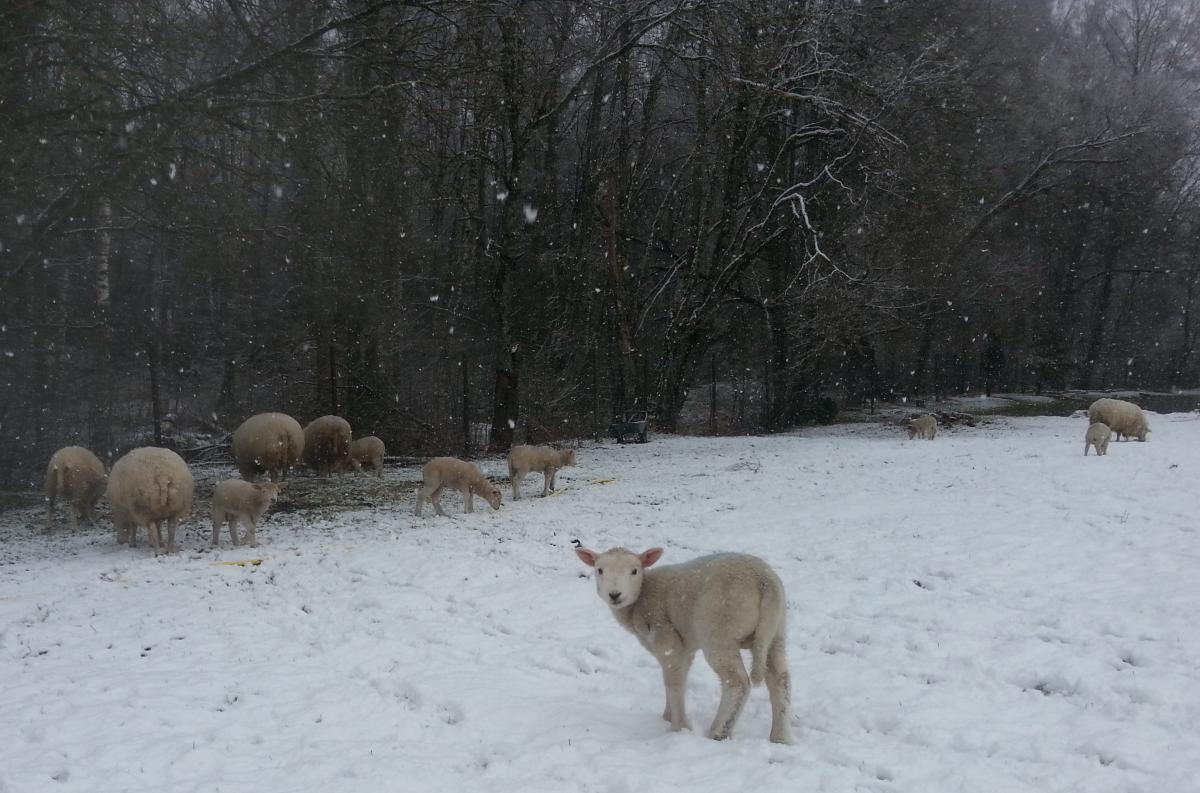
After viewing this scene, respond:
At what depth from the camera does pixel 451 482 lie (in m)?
12.5

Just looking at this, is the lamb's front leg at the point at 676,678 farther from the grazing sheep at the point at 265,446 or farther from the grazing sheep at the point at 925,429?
the grazing sheep at the point at 925,429

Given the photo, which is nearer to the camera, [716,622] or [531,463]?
[716,622]

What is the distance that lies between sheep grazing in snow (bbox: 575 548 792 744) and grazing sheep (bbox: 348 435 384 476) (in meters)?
11.6

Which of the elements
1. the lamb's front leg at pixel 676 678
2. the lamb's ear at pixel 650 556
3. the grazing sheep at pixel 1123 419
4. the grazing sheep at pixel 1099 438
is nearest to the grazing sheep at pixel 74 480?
the lamb's ear at pixel 650 556

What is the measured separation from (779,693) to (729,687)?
33 cm

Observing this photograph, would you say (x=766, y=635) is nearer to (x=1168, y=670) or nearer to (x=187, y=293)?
(x=1168, y=670)

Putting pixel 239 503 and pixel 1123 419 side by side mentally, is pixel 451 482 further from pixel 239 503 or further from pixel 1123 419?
pixel 1123 419

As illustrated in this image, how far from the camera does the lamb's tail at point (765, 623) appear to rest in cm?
496

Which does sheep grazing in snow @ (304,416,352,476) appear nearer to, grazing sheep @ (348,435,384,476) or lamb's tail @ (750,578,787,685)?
grazing sheep @ (348,435,384,476)

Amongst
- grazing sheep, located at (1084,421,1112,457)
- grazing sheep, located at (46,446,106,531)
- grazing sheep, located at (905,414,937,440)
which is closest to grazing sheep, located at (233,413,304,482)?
grazing sheep, located at (46,446,106,531)

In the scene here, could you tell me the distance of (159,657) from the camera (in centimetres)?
644

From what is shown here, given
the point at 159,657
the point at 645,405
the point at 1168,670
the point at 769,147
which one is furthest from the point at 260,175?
the point at 769,147

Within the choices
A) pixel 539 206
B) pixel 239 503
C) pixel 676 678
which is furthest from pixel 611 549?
pixel 539 206

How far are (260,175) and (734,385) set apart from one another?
782 inches
